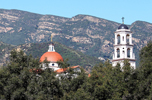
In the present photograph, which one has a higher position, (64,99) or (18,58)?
(18,58)

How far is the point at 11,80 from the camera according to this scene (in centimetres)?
5862

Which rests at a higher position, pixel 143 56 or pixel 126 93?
pixel 143 56

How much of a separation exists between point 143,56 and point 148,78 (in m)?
10.2

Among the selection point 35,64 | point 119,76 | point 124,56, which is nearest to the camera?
point 119,76

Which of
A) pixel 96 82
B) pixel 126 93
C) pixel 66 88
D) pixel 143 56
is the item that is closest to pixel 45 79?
pixel 66 88

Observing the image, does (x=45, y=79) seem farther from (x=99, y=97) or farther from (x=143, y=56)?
(x=143, y=56)

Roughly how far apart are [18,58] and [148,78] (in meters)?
20.7

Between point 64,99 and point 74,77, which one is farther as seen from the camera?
point 74,77

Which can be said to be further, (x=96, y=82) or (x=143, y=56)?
(x=143, y=56)

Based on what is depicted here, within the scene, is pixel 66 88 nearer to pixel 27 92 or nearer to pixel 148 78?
pixel 27 92

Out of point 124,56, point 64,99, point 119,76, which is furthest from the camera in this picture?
point 124,56

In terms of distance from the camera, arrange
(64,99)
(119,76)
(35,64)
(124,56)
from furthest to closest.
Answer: (124,56), (35,64), (119,76), (64,99)

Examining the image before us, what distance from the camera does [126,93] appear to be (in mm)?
54469

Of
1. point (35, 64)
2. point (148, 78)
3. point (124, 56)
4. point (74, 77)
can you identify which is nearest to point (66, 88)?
point (74, 77)
